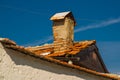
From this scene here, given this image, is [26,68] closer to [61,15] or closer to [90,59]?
[61,15]

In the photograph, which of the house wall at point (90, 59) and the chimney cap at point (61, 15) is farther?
the chimney cap at point (61, 15)

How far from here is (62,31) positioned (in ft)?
59.8

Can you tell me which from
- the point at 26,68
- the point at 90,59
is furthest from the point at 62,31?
the point at 26,68

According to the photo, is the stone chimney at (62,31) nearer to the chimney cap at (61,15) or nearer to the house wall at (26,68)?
the chimney cap at (61,15)

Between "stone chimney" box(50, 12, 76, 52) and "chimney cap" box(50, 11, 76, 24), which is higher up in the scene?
"chimney cap" box(50, 11, 76, 24)

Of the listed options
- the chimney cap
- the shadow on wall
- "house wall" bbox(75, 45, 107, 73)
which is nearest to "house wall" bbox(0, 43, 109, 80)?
the shadow on wall

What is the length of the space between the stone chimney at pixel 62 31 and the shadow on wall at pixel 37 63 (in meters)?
6.30

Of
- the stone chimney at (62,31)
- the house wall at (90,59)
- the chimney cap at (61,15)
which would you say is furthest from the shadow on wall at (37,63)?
the chimney cap at (61,15)

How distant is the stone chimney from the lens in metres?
17.9

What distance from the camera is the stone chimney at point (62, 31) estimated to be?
1786 centimetres

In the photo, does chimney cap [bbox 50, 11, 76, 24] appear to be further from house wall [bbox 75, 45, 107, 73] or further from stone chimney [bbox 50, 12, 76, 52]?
house wall [bbox 75, 45, 107, 73]

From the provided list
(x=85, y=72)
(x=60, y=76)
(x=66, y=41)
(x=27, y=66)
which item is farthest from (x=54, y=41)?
(x=27, y=66)

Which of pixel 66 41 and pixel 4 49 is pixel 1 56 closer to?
pixel 4 49

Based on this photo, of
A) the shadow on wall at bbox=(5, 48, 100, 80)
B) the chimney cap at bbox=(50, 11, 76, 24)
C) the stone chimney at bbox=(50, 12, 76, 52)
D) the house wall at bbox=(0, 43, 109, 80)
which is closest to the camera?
the house wall at bbox=(0, 43, 109, 80)
